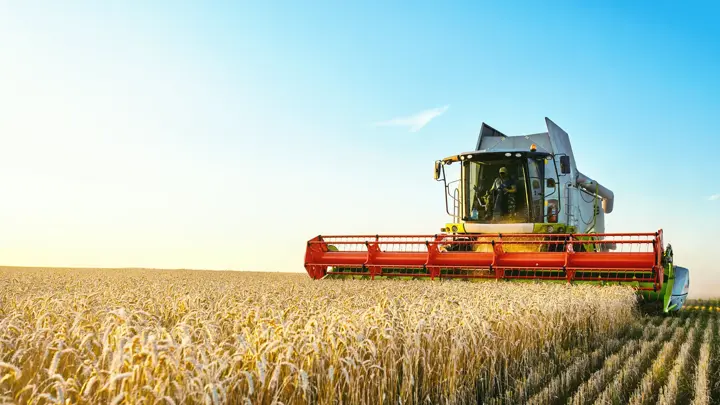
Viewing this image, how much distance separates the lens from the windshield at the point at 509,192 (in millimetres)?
11664

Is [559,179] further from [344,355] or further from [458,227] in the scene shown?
[344,355]

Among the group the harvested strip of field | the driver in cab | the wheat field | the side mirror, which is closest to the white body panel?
the driver in cab

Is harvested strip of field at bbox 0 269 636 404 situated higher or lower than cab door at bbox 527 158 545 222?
lower

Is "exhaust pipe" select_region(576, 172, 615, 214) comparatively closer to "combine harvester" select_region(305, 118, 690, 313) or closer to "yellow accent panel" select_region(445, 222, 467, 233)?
"combine harvester" select_region(305, 118, 690, 313)

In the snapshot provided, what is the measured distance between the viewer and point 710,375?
509 cm

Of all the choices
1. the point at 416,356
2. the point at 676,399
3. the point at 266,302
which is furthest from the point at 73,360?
the point at 676,399

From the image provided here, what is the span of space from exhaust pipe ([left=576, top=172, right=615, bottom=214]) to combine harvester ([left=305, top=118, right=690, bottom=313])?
3.71 ft

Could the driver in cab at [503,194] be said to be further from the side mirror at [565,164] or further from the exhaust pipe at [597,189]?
the exhaust pipe at [597,189]

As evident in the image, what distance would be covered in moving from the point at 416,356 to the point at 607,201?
15490mm

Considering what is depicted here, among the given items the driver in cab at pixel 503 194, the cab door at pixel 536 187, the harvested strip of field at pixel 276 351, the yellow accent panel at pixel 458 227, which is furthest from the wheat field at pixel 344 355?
the yellow accent panel at pixel 458 227

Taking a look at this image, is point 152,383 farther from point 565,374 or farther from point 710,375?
point 710,375

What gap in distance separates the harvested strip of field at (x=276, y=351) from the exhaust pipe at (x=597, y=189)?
349 inches

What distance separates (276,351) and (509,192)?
31.8ft

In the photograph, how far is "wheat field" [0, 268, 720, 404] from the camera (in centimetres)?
239
